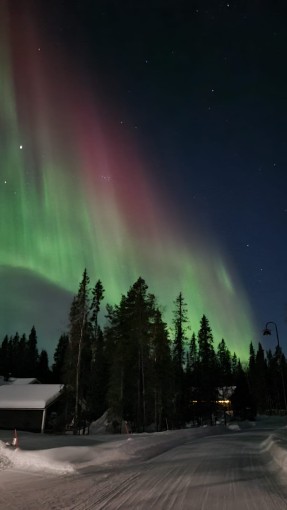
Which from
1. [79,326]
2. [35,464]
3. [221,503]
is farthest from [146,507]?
[79,326]

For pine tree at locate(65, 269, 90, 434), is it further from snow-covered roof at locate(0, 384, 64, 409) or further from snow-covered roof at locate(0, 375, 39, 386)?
snow-covered roof at locate(0, 375, 39, 386)

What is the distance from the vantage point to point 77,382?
38.7m

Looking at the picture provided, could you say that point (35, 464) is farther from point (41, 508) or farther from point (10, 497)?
point (41, 508)

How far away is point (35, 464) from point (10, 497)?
5092 millimetres

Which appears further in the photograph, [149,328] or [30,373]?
[30,373]

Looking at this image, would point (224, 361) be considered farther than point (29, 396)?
Yes

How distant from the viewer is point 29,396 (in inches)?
1779

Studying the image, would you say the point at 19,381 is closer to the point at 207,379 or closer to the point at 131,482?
the point at 207,379

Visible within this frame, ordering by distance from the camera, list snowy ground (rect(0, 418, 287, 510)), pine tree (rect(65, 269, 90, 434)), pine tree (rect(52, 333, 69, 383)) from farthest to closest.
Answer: pine tree (rect(52, 333, 69, 383)) → pine tree (rect(65, 269, 90, 434)) → snowy ground (rect(0, 418, 287, 510))

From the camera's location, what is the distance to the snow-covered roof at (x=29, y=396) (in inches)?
1716

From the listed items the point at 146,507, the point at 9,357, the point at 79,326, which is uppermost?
the point at 9,357

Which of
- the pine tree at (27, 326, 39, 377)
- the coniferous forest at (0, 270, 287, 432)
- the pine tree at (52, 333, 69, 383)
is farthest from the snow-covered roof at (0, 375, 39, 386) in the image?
the pine tree at (27, 326, 39, 377)

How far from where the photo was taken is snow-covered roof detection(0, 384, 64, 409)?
143 feet

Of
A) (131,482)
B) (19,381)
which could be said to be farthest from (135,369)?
(131,482)
